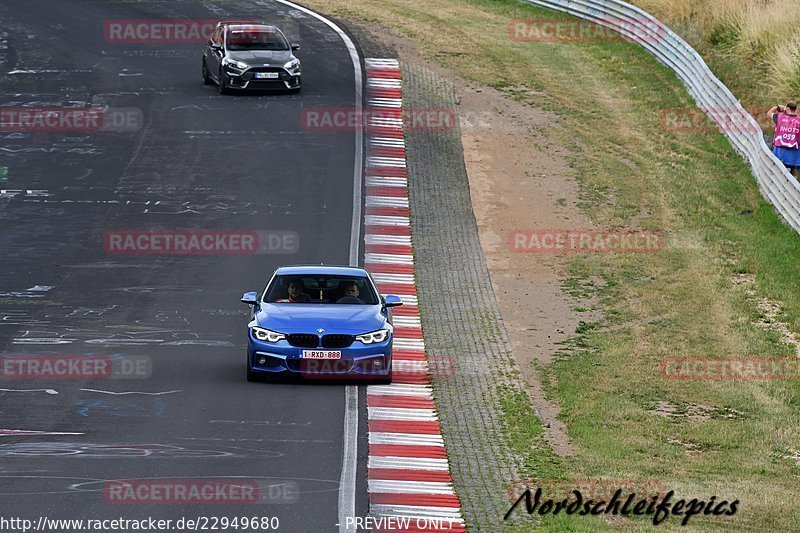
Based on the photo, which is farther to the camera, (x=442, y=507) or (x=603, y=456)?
(x=603, y=456)

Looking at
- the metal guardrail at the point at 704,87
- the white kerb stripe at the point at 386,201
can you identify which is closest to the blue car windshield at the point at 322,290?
the white kerb stripe at the point at 386,201

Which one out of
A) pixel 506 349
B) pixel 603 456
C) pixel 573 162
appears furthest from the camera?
pixel 573 162

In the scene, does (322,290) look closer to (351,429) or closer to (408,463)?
(351,429)

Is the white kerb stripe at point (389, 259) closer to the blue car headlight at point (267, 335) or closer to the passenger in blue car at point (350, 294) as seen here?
the passenger in blue car at point (350, 294)

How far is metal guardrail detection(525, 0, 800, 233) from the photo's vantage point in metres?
29.0

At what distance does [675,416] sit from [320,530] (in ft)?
24.5

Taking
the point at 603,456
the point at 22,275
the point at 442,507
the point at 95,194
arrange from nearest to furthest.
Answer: the point at 442,507 → the point at 603,456 → the point at 22,275 → the point at 95,194

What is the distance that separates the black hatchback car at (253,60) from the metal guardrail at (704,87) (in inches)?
422

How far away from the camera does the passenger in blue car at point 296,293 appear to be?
1794cm

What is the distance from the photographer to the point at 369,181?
30.1 meters

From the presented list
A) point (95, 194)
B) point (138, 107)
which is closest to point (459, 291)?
Result: point (95, 194)

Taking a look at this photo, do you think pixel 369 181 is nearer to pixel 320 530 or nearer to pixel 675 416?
pixel 675 416

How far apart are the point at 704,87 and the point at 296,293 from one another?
21.3m

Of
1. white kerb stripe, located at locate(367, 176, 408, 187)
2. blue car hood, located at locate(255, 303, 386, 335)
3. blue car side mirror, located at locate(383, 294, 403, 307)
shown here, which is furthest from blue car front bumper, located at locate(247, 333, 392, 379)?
white kerb stripe, located at locate(367, 176, 408, 187)
